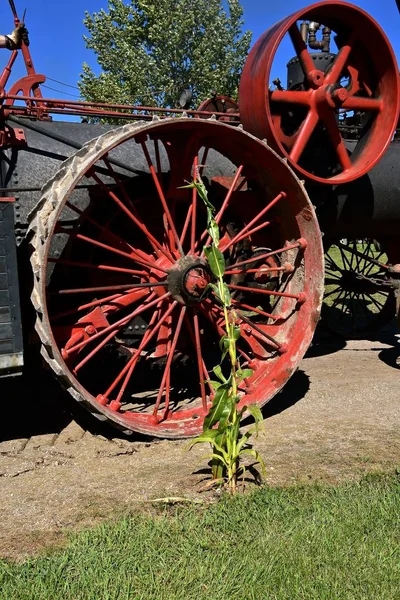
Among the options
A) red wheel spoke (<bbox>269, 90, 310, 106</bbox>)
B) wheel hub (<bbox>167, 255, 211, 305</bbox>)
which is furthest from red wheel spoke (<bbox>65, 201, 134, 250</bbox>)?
red wheel spoke (<bbox>269, 90, 310, 106</bbox>)

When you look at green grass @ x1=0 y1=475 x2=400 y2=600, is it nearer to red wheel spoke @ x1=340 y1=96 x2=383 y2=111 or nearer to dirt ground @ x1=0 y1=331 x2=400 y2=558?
dirt ground @ x1=0 y1=331 x2=400 y2=558

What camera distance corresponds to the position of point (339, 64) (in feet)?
14.9

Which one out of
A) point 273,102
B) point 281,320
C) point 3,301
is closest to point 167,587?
point 3,301

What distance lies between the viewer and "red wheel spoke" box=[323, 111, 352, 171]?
458 centimetres

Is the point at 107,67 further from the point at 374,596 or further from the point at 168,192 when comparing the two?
the point at 374,596

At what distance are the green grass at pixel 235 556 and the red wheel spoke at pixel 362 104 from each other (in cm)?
279

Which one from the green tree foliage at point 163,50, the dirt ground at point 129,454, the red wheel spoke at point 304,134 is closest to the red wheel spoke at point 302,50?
the red wheel spoke at point 304,134

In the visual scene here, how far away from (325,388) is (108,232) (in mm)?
2367

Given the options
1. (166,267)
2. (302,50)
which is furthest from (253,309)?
(302,50)

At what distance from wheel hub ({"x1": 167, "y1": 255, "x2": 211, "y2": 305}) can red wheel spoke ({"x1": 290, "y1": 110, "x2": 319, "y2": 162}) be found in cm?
115

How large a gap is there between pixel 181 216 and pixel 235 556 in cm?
267

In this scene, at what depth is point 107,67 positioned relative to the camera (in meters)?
22.1

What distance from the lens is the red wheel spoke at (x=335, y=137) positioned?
458cm

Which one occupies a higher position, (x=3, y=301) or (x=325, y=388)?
(x=3, y=301)
